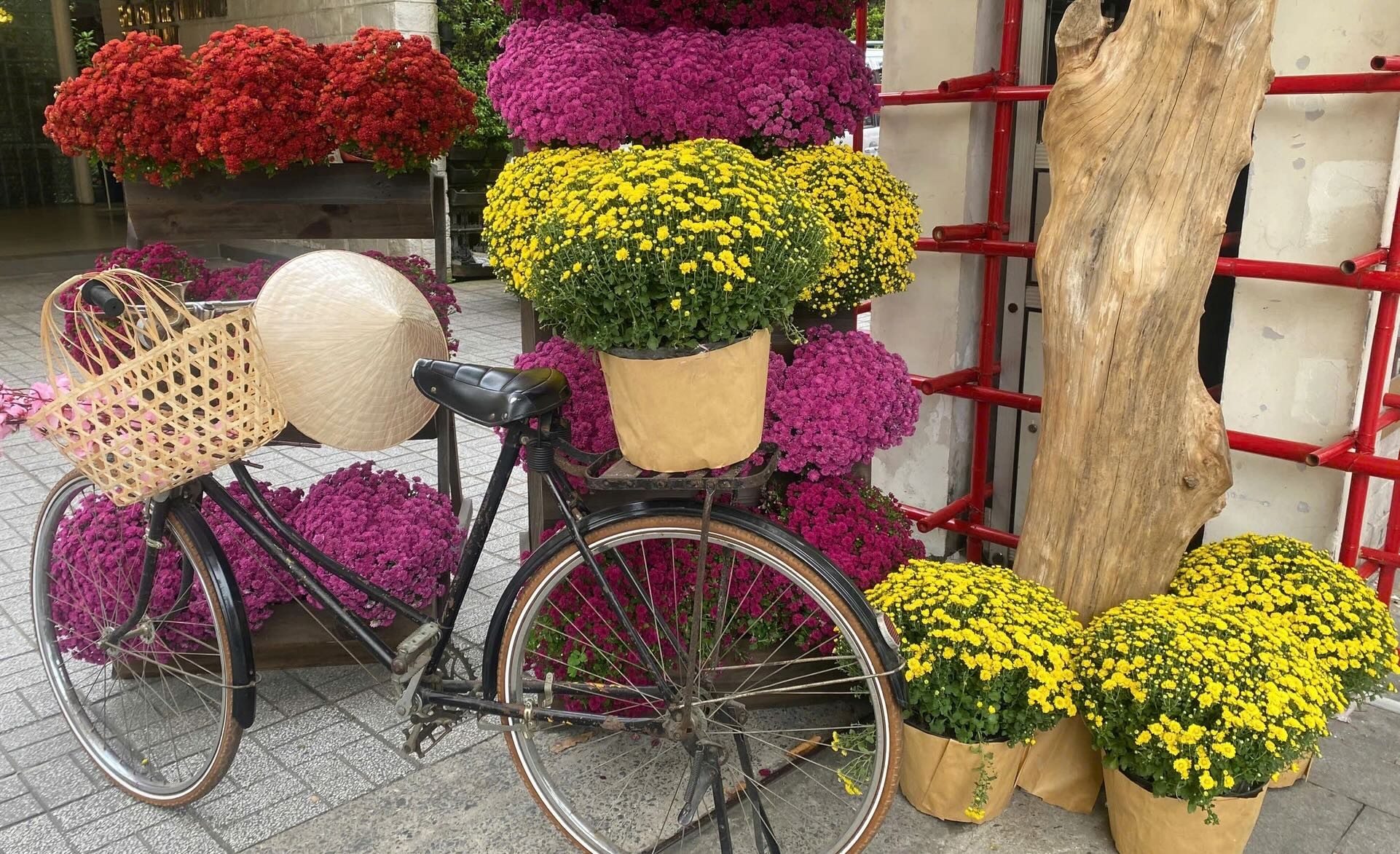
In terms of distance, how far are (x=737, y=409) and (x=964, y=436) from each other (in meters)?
2.13

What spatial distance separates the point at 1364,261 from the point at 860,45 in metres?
1.92

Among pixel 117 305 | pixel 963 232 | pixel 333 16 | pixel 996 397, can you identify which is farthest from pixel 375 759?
pixel 333 16

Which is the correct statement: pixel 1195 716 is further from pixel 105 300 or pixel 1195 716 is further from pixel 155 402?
pixel 105 300

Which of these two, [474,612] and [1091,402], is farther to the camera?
[474,612]

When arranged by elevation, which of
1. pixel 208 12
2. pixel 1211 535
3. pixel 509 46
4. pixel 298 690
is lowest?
pixel 298 690

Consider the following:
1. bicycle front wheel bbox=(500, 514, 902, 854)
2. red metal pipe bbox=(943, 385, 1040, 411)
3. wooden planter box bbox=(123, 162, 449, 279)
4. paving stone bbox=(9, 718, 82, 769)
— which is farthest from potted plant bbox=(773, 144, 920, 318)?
paving stone bbox=(9, 718, 82, 769)

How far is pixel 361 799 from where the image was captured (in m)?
3.08

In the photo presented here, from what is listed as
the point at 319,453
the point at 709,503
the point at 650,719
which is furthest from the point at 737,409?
the point at 319,453

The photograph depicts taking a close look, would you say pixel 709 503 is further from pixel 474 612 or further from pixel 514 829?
pixel 474 612

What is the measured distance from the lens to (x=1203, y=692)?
2529 mm

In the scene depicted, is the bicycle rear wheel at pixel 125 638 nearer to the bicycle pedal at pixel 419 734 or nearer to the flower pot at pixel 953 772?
the bicycle pedal at pixel 419 734

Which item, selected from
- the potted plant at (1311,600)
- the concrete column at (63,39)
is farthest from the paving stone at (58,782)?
the concrete column at (63,39)

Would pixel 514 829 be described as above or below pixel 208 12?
below

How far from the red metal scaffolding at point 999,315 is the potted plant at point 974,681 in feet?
3.07
